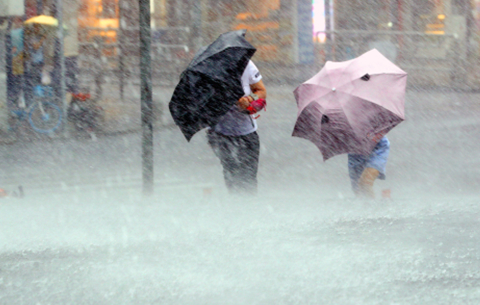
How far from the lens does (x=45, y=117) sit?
12.0 m

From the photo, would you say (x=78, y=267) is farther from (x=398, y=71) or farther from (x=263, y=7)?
(x=263, y=7)

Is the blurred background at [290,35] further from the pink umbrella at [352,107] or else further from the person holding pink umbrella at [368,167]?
the pink umbrella at [352,107]

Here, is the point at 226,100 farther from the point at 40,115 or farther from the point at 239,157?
the point at 40,115

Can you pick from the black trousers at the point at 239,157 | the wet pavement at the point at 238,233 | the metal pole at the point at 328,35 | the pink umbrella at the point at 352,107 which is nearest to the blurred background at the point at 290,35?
the metal pole at the point at 328,35

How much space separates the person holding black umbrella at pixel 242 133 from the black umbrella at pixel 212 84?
12cm

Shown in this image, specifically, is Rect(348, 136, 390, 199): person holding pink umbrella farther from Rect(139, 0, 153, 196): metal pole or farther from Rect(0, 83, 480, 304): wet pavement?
Rect(139, 0, 153, 196): metal pole

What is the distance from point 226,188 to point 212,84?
1.41 m

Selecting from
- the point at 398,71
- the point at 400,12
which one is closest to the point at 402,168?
the point at 398,71

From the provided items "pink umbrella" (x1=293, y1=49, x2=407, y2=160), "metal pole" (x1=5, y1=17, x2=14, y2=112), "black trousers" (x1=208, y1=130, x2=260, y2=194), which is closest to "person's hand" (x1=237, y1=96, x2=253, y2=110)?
"black trousers" (x1=208, y1=130, x2=260, y2=194)

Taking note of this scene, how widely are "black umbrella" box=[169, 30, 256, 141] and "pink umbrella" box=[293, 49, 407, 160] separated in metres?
0.58

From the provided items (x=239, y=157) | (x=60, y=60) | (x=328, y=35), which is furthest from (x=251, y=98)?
(x=328, y=35)

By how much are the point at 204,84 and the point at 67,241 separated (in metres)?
1.50

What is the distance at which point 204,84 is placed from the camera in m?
5.71

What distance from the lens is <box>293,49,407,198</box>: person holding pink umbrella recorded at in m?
5.60
